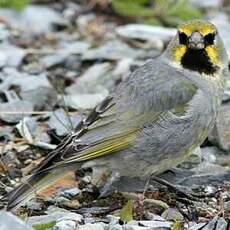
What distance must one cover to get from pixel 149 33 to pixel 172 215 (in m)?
3.42

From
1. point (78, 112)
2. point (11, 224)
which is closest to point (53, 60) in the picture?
point (78, 112)

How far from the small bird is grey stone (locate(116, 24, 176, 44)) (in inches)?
98.6

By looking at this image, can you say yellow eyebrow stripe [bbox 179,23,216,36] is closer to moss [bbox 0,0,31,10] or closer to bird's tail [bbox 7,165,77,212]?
bird's tail [bbox 7,165,77,212]

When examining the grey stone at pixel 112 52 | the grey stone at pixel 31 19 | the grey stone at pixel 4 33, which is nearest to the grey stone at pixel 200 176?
the grey stone at pixel 112 52

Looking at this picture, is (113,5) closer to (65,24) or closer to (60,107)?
(65,24)

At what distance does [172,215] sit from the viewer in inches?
209

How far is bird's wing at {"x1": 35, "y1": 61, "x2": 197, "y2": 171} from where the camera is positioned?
5.42 metres

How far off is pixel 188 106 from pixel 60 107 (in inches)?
63.7

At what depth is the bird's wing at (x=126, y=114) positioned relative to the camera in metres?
5.42

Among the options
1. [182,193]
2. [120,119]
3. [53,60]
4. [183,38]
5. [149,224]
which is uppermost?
[183,38]

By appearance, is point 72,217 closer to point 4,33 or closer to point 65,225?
point 65,225

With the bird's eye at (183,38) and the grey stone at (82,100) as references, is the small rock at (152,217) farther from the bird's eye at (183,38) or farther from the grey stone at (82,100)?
the grey stone at (82,100)

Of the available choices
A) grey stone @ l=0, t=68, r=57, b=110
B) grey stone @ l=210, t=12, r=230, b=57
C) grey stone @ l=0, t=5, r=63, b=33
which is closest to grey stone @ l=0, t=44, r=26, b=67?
grey stone @ l=0, t=68, r=57, b=110

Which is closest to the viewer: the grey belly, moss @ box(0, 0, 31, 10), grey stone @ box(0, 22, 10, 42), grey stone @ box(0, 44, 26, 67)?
the grey belly
